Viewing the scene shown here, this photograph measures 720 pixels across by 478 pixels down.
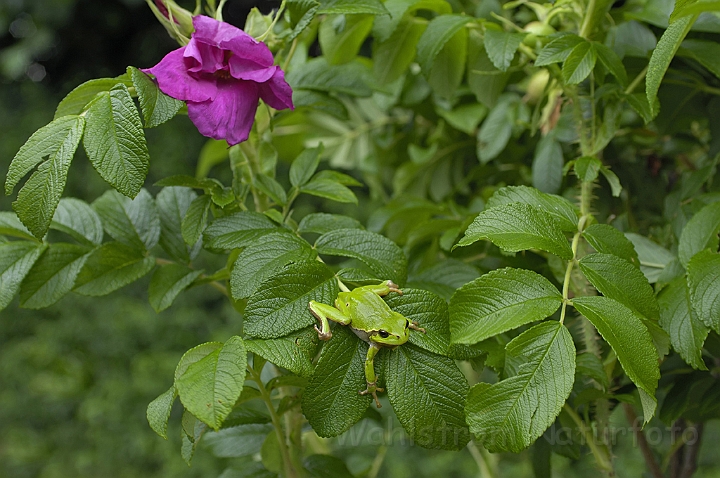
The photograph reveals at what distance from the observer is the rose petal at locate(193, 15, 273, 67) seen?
0.36 m

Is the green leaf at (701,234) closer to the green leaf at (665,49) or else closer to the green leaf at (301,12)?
the green leaf at (665,49)

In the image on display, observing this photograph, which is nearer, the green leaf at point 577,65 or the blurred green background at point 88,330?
the green leaf at point 577,65

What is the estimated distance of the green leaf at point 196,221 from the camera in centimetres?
39

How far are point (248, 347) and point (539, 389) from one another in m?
0.15

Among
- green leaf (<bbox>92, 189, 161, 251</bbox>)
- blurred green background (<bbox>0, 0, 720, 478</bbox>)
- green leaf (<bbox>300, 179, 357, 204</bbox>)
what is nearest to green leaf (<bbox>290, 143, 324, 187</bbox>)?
green leaf (<bbox>300, 179, 357, 204</bbox>)

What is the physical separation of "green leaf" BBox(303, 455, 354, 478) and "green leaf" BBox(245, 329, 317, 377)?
0.60 ft

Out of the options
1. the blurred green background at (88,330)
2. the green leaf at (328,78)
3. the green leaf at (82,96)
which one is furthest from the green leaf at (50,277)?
the blurred green background at (88,330)

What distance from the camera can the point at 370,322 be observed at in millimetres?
314

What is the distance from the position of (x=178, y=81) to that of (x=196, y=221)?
3.4 inches

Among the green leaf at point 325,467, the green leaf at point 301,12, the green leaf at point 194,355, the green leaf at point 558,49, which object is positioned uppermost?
the green leaf at point 301,12

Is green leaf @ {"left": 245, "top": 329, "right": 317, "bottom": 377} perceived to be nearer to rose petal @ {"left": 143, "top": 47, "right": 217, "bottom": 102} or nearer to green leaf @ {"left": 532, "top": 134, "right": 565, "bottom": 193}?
rose petal @ {"left": 143, "top": 47, "right": 217, "bottom": 102}

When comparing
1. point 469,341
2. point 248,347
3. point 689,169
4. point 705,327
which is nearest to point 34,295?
point 248,347

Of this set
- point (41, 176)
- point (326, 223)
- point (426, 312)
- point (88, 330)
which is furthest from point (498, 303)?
point (88, 330)

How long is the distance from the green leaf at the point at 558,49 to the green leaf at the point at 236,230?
20 centimetres
